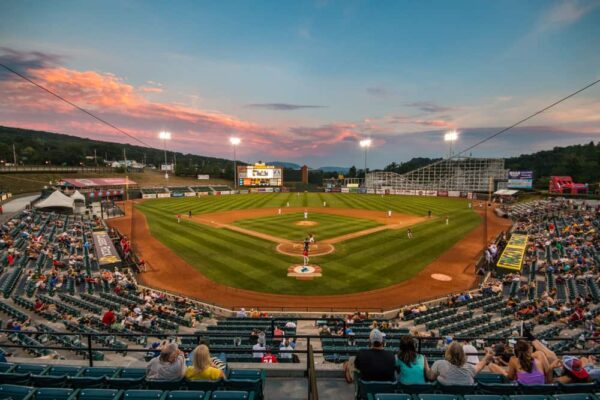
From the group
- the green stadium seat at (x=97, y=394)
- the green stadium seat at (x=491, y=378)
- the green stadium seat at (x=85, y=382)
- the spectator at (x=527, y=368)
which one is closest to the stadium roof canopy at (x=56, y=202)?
the green stadium seat at (x=85, y=382)

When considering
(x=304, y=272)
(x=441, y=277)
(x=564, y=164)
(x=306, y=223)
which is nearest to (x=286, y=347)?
(x=304, y=272)

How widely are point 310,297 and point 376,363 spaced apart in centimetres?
1548

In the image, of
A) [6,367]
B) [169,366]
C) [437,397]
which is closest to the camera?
[437,397]

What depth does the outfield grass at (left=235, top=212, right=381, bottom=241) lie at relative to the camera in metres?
36.1

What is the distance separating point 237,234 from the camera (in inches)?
1417

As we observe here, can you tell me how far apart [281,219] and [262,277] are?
2282 centimetres

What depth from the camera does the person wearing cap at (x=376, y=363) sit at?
5059 millimetres

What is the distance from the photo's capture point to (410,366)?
5.15 m

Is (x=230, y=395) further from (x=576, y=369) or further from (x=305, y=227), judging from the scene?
(x=305, y=227)

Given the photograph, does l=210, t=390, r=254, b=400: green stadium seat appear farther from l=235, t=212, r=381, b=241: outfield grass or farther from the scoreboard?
the scoreboard

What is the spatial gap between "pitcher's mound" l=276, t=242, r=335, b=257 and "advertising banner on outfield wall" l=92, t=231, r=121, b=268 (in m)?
13.5

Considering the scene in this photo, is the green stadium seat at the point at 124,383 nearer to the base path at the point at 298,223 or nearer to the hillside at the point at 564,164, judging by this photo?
the base path at the point at 298,223

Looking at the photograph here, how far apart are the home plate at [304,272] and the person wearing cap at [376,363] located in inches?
710

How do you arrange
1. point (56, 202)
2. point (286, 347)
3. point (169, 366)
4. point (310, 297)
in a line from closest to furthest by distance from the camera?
point (169, 366), point (286, 347), point (310, 297), point (56, 202)
